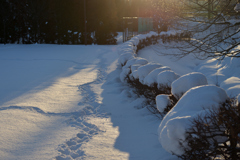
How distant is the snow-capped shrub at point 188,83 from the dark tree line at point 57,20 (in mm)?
20139

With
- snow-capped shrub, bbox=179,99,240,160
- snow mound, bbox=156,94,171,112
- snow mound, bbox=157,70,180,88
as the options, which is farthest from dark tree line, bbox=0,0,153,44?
snow-capped shrub, bbox=179,99,240,160

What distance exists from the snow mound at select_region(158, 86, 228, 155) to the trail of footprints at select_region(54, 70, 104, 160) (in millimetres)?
1304

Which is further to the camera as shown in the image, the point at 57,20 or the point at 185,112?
the point at 57,20

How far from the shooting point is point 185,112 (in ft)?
10.3

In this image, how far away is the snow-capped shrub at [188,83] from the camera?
4198 mm

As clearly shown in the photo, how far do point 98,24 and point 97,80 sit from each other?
15813 millimetres

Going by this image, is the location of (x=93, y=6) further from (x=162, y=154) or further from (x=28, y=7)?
(x=162, y=154)

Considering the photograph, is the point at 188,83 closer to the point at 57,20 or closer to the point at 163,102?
the point at 163,102

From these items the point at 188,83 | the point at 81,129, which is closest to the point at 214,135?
the point at 188,83

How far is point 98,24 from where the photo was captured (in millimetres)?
24234

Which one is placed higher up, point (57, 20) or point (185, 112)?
point (57, 20)

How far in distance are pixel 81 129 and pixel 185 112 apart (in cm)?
223

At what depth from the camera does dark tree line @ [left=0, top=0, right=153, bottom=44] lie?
78.6ft

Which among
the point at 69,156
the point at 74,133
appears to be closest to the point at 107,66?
the point at 74,133
